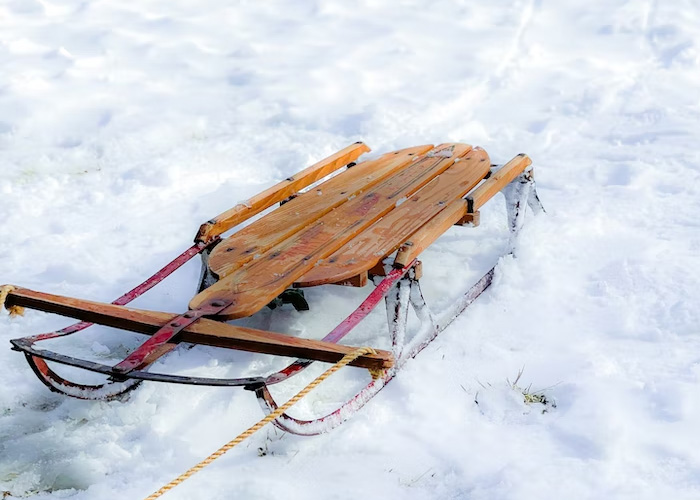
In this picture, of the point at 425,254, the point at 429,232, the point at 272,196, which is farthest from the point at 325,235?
the point at 425,254

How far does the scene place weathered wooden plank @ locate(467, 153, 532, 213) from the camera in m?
4.02

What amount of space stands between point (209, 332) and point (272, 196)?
1549 mm

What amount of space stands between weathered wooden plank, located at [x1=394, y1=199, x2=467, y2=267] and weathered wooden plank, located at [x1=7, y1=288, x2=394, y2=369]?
64 cm

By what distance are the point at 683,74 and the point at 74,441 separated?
6.94 m

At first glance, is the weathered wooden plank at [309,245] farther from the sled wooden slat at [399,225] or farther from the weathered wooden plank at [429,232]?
the weathered wooden plank at [429,232]

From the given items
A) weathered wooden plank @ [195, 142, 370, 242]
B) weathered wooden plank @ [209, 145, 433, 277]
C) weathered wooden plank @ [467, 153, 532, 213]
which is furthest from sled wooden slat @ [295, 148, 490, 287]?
weathered wooden plank @ [195, 142, 370, 242]

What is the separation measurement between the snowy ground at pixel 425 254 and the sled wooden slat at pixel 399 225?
1.84 feet

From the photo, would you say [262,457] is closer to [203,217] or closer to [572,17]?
[203,217]

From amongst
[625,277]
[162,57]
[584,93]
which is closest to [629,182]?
[625,277]

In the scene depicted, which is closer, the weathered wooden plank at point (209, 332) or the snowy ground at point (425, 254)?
the weathered wooden plank at point (209, 332)

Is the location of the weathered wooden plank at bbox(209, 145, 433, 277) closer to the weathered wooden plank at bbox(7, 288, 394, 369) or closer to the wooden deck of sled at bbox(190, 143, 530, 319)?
the wooden deck of sled at bbox(190, 143, 530, 319)

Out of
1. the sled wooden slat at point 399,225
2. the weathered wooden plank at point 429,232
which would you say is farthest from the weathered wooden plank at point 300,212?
the weathered wooden plank at point 429,232

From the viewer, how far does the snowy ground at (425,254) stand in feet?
9.86

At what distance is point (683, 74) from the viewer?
7.59 m
